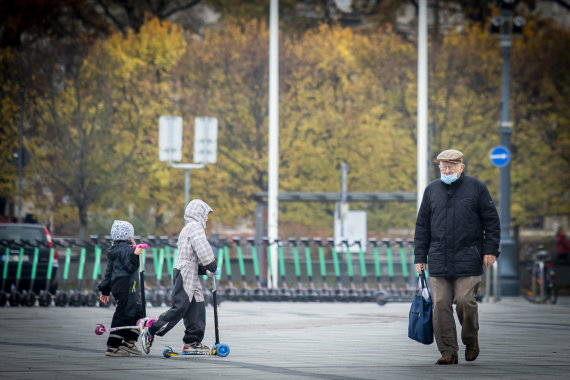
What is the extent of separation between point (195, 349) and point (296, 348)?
1400 millimetres

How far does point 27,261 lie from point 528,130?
20.7 meters

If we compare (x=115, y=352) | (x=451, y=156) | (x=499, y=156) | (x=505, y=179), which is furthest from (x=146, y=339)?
(x=505, y=179)

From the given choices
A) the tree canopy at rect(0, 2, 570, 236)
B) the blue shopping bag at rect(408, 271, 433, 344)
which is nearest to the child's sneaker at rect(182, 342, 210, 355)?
the blue shopping bag at rect(408, 271, 433, 344)

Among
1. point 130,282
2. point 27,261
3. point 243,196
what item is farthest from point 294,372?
point 243,196

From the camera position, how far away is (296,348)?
12.9 meters

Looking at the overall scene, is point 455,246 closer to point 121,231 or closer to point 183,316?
point 183,316

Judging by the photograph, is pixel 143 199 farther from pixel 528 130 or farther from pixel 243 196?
pixel 528 130

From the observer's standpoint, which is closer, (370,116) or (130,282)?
(130,282)

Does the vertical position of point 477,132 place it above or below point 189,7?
below

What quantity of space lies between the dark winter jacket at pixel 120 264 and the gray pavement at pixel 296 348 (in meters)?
0.70

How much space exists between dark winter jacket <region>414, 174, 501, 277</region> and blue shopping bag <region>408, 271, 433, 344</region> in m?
0.28

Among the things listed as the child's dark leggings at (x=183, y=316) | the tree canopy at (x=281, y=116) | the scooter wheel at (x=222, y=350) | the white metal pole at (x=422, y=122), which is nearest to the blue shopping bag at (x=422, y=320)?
the scooter wheel at (x=222, y=350)

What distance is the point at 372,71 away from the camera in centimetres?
4059

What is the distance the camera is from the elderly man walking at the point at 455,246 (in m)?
11.0
